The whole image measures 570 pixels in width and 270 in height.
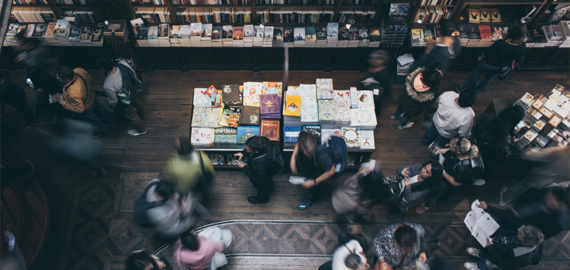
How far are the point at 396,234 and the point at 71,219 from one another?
5.55m

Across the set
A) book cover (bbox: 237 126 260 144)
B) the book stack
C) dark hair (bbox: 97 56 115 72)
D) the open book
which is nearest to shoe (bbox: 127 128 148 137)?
dark hair (bbox: 97 56 115 72)

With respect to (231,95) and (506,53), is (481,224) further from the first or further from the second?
(231,95)

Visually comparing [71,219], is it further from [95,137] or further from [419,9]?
[419,9]

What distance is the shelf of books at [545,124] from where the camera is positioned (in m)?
6.01

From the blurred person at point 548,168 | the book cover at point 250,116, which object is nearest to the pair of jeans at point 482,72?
the blurred person at point 548,168

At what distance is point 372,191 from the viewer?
5047 millimetres

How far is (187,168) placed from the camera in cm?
526

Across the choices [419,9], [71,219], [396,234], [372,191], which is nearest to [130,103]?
[71,219]

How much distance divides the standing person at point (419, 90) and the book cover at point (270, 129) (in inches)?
93.9

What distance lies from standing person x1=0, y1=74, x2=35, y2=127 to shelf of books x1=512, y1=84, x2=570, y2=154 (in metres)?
9.24

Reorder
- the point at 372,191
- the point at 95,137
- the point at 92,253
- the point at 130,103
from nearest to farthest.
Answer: the point at 372,191
the point at 92,253
the point at 130,103
the point at 95,137

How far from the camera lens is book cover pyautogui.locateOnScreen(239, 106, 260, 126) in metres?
6.24

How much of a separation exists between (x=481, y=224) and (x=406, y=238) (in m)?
2.12

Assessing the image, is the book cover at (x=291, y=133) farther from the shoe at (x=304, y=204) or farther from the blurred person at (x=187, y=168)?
the blurred person at (x=187, y=168)
